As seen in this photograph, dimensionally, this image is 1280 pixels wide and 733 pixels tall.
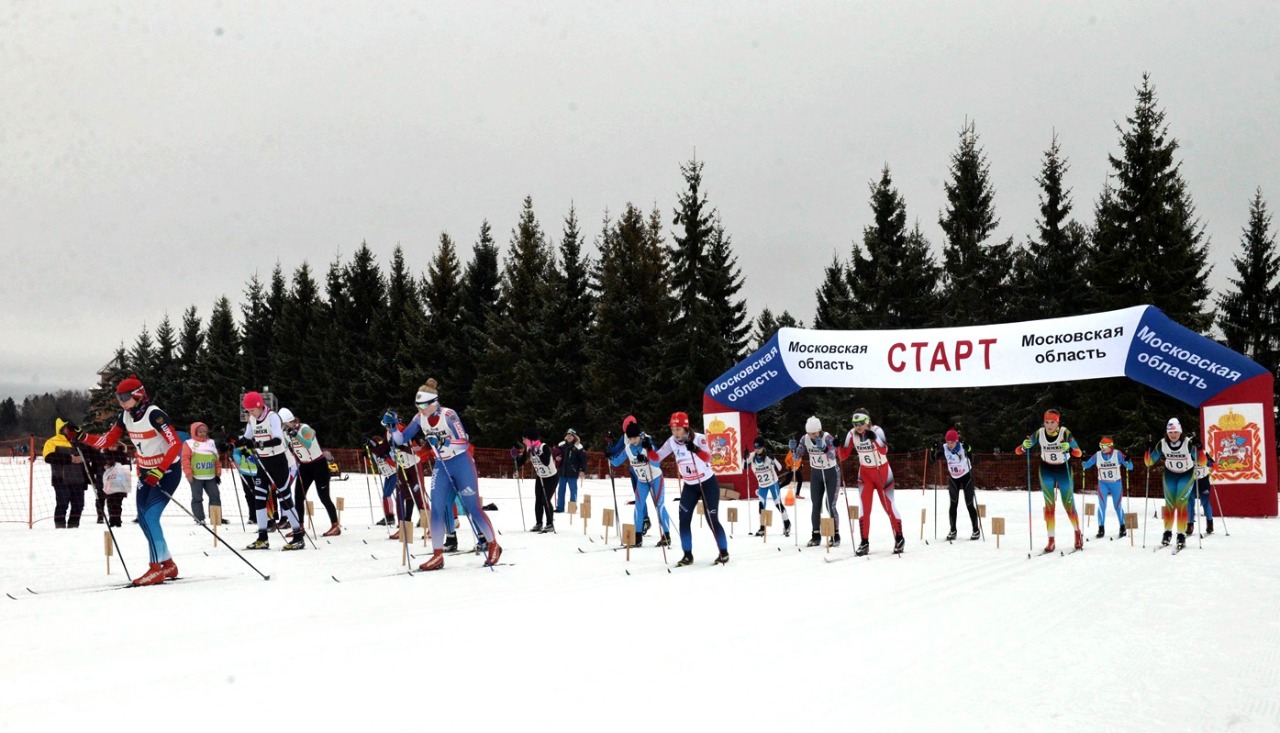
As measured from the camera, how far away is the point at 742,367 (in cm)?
2583

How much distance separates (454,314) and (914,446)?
25.9 meters

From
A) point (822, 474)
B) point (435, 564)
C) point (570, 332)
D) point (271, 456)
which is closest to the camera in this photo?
point (435, 564)

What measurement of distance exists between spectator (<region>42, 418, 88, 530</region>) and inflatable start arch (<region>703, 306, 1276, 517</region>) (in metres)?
15.0

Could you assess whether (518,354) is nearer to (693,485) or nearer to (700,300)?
(700,300)

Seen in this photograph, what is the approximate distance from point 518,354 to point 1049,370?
2940 cm

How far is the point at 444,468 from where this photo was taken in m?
10.9

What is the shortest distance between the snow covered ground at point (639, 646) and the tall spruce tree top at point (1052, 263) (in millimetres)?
28025

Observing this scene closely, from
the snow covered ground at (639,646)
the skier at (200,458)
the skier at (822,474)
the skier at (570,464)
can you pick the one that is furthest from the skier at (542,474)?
the skier at (200,458)

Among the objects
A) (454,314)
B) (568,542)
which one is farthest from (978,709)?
(454,314)

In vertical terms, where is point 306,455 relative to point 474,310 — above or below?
below

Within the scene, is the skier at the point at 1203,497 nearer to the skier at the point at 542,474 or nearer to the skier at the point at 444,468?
the skier at the point at 542,474

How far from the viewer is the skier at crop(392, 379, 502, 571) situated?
426 inches

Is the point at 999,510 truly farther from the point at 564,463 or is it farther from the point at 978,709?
the point at 978,709

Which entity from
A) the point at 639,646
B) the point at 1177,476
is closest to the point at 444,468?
the point at 639,646
